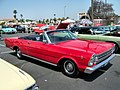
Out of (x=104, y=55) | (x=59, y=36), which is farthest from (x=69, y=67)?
(x=59, y=36)

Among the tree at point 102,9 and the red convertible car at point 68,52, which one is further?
the tree at point 102,9

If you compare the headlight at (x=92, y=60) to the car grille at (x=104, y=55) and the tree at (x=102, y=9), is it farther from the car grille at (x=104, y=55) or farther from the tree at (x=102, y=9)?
the tree at (x=102, y=9)

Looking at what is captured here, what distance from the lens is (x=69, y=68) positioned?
502cm

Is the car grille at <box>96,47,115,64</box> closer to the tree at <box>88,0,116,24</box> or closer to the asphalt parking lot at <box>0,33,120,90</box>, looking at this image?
the asphalt parking lot at <box>0,33,120,90</box>

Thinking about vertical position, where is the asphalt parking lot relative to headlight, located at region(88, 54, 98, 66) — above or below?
below

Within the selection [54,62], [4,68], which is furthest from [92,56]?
[4,68]

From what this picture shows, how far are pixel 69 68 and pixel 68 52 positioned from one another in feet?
1.76

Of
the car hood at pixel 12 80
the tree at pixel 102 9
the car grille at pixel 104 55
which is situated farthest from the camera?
the tree at pixel 102 9

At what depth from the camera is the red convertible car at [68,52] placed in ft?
14.7

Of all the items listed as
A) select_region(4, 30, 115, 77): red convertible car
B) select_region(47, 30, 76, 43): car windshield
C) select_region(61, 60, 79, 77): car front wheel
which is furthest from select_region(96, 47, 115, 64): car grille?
select_region(47, 30, 76, 43): car windshield

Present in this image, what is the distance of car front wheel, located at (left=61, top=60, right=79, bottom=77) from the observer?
4840 millimetres

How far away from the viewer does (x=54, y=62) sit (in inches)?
210

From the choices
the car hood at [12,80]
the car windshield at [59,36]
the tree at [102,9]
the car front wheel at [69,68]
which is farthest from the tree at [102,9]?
the car hood at [12,80]

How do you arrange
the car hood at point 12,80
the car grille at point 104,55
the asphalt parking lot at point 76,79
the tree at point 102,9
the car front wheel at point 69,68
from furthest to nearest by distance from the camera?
the tree at point 102,9 < the car front wheel at point 69,68 < the car grille at point 104,55 < the asphalt parking lot at point 76,79 < the car hood at point 12,80
